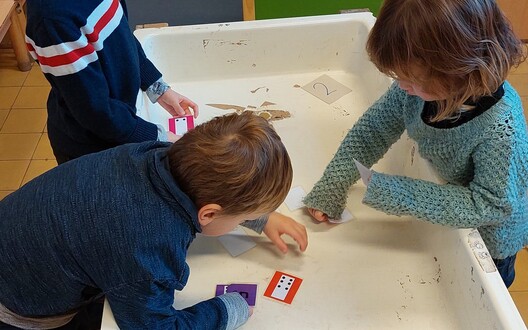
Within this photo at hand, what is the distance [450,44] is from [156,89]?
0.66 metres

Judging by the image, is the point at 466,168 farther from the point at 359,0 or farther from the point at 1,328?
the point at 359,0

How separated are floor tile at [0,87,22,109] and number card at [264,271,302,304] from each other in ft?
5.47

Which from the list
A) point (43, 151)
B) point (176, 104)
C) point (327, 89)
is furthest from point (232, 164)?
point (43, 151)

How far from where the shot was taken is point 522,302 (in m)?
1.43

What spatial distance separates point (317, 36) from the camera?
1.34 metres

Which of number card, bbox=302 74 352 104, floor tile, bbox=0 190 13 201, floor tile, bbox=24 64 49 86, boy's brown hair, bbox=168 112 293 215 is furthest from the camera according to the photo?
floor tile, bbox=24 64 49 86

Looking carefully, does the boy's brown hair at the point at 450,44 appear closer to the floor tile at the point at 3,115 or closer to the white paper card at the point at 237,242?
the white paper card at the point at 237,242

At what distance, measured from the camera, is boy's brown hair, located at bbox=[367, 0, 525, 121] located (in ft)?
2.37

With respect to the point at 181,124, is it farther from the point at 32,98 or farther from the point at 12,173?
the point at 32,98

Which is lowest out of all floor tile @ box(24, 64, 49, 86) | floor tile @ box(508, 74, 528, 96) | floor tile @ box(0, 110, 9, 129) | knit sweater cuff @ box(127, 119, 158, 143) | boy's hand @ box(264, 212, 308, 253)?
floor tile @ box(0, 110, 9, 129)

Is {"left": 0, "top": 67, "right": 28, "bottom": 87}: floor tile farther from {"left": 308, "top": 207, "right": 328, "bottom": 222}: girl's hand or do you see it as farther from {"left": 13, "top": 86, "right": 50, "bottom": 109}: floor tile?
{"left": 308, "top": 207, "right": 328, "bottom": 222}: girl's hand

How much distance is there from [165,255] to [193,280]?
7.9 inches

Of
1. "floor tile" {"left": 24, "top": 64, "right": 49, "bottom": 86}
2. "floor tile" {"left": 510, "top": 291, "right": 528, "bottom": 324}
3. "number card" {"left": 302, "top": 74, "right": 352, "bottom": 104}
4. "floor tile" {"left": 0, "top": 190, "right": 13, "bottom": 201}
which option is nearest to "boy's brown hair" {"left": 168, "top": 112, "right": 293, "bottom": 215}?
"number card" {"left": 302, "top": 74, "right": 352, "bottom": 104}

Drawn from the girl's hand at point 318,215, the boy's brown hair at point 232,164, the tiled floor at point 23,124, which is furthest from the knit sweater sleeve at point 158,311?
the tiled floor at point 23,124
